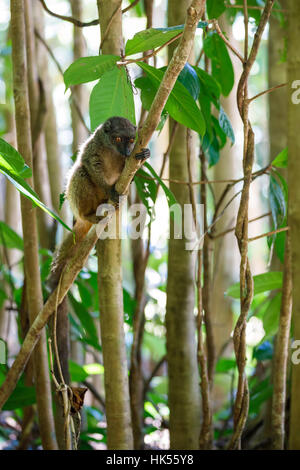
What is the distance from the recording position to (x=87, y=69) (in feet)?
7.98

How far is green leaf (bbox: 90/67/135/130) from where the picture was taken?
2.48 m

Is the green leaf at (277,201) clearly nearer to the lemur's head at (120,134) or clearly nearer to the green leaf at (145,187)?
the green leaf at (145,187)

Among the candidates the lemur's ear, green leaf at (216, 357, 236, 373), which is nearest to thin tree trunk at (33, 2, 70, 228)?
the lemur's ear

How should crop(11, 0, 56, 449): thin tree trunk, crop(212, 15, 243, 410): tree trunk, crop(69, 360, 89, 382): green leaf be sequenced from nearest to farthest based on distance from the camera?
1. crop(11, 0, 56, 449): thin tree trunk
2. crop(69, 360, 89, 382): green leaf
3. crop(212, 15, 243, 410): tree trunk

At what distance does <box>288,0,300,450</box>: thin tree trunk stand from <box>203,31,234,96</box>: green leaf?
3.71ft

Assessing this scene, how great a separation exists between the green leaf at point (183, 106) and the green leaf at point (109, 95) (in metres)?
0.14

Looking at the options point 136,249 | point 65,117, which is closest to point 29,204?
point 136,249

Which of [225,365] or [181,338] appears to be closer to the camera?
[181,338]

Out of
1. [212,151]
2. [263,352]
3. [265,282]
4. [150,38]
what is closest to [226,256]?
[263,352]

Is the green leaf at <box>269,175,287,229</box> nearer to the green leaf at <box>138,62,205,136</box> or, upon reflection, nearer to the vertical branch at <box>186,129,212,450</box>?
the vertical branch at <box>186,129,212,450</box>

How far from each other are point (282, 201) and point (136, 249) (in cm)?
131

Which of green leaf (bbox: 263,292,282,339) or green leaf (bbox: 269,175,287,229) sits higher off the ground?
green leaf (bbox: 269,175,287,229)

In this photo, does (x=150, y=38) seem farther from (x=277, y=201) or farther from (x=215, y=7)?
(x=277, y=201)

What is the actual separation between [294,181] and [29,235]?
5.38ft
